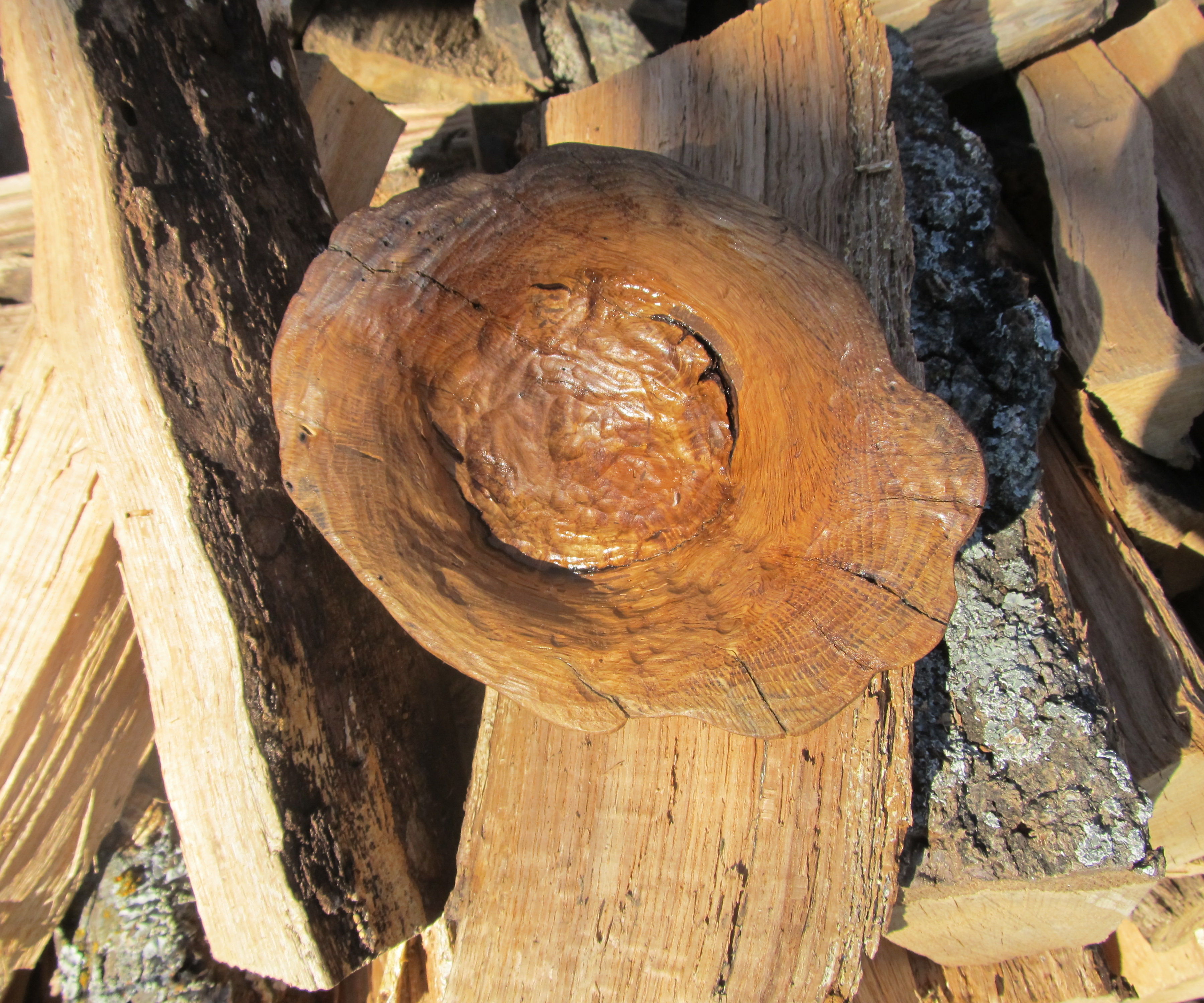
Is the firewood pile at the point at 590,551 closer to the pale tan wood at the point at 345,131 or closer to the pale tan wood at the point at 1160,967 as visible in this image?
the pale tan wood at the point at 1160,967

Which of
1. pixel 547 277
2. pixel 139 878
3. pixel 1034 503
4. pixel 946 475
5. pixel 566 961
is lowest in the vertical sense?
pixel 139 878

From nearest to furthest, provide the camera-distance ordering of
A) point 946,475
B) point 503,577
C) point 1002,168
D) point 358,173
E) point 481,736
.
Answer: point 946,475, point 503,577, point 481,736, point 358,173, point 1002,168

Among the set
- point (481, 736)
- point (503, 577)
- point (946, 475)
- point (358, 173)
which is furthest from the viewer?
point (358, 173)

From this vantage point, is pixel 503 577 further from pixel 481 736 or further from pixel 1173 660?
pixel 1173 660

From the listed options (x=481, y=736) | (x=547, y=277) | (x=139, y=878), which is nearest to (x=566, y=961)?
(x=481, y=736)

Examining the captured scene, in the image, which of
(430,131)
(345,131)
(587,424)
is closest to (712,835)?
(587,424)

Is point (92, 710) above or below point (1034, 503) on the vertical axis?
below


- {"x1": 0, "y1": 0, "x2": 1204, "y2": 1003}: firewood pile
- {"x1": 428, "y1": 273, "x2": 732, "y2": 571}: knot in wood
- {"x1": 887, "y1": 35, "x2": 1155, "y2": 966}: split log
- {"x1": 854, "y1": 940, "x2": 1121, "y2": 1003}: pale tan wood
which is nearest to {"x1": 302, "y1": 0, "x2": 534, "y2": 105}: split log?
{"x1": 0, "y1": 0, "x2": 1204, "y2": 1003}: firewood pile
